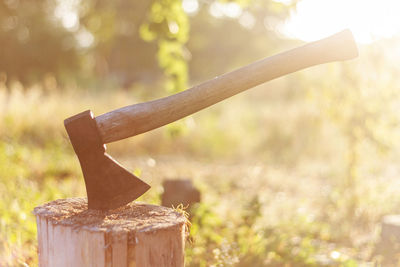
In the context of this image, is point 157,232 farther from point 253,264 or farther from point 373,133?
point 373,133

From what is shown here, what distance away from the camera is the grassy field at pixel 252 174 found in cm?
329

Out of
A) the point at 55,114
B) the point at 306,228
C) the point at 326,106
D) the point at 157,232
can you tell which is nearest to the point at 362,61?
the point at 326,106

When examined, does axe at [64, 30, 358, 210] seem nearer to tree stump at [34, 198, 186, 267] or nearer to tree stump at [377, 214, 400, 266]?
tree stump at [34, 198, 186, 267]

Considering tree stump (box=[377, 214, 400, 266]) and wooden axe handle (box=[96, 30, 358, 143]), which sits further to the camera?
tree stump (box=[377, 214, 400, 266])

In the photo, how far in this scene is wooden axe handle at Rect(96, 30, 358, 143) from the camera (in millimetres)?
1846

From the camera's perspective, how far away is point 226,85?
196cm

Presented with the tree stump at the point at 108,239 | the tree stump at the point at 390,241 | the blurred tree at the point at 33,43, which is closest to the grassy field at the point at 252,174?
the tree stump at the point at 390,241

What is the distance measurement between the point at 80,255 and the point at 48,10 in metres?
23.5

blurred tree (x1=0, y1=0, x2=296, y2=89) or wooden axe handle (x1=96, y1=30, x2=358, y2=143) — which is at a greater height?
blurred tree (x1=0, y1=0, x2=296, y2=89)

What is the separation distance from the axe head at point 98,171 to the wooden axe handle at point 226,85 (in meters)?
0.08

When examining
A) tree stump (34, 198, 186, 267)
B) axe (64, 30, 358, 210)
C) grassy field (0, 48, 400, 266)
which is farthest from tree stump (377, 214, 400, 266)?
tree stump (34, 198, 186, 267)

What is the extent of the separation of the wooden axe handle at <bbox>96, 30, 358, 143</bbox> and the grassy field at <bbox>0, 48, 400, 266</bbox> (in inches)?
31.0

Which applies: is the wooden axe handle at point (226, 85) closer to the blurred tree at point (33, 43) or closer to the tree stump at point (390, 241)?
the tree stump at point (390, 241)

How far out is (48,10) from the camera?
2292 centimetres
